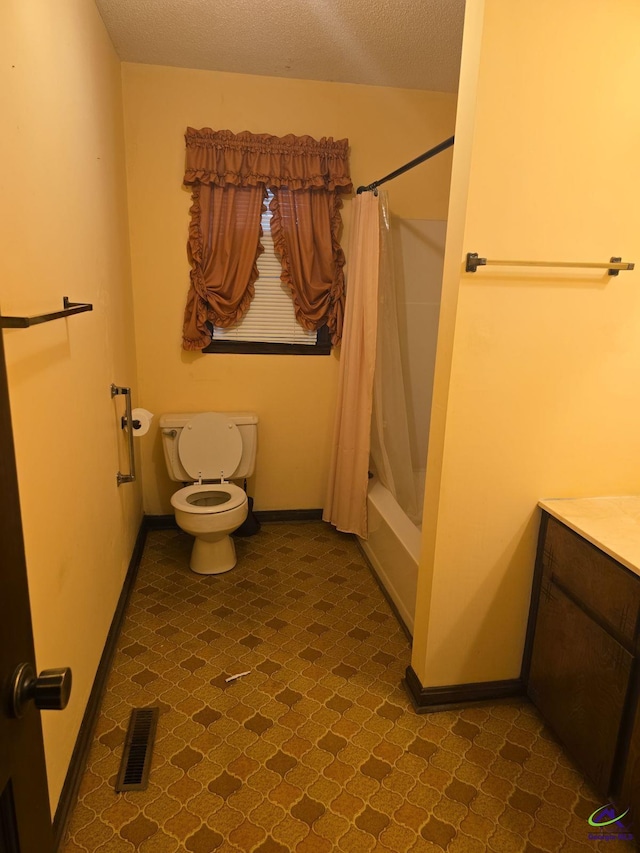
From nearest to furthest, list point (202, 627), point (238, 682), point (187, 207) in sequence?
point (238, 682) → point (202, 627) → point (187, 207)

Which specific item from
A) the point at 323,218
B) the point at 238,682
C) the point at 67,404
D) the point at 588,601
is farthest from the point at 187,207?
the point at 588,601

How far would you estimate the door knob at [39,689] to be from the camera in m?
0.66

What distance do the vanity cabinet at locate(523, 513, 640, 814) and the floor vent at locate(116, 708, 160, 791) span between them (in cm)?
134

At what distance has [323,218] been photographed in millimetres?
3086

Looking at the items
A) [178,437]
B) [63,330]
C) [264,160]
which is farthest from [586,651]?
[264,160]

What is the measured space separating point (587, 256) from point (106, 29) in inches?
90.4

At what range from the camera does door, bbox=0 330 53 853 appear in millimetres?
635

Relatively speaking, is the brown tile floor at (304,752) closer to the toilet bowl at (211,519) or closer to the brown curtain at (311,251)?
the toilet bowl at (211,519)

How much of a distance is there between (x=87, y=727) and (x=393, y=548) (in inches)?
57.4

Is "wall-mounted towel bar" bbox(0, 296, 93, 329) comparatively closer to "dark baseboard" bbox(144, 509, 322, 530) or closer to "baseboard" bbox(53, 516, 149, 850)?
"baseboard" bbox(53, 516, 149, 850)

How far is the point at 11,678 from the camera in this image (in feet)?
2.14

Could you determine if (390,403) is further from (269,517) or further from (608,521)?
(608,521)

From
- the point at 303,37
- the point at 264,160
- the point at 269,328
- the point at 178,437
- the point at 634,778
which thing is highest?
the point at 303,37

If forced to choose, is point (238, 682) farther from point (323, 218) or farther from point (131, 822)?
point (323, 218)
